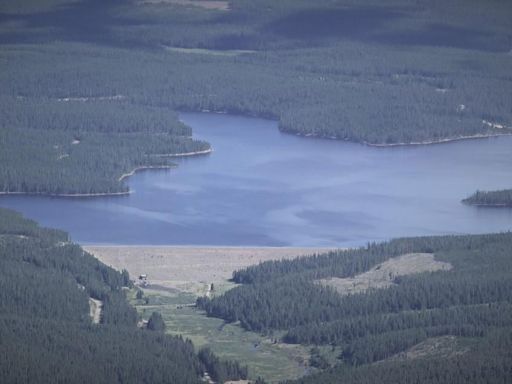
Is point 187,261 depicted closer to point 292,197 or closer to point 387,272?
point 387,272

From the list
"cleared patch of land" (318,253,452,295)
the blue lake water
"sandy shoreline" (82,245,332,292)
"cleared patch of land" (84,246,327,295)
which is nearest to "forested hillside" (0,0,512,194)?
the blue lake water

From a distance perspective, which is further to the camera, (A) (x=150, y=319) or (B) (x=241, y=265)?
(B) (x=241, y=265)

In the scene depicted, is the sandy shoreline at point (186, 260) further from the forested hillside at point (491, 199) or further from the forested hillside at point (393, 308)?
the forested hillside at point (491, 199)

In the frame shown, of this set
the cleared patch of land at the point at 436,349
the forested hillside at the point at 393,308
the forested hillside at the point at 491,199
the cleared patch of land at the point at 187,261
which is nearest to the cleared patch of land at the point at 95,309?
the forested hillside at the point at 393,308

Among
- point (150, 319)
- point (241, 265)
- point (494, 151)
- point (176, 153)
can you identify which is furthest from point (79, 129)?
point (150, 319)

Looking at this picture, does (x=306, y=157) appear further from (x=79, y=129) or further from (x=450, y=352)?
(x=450, y=352)

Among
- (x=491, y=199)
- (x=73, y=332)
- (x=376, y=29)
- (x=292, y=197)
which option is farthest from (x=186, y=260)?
(x=376, y=29)
